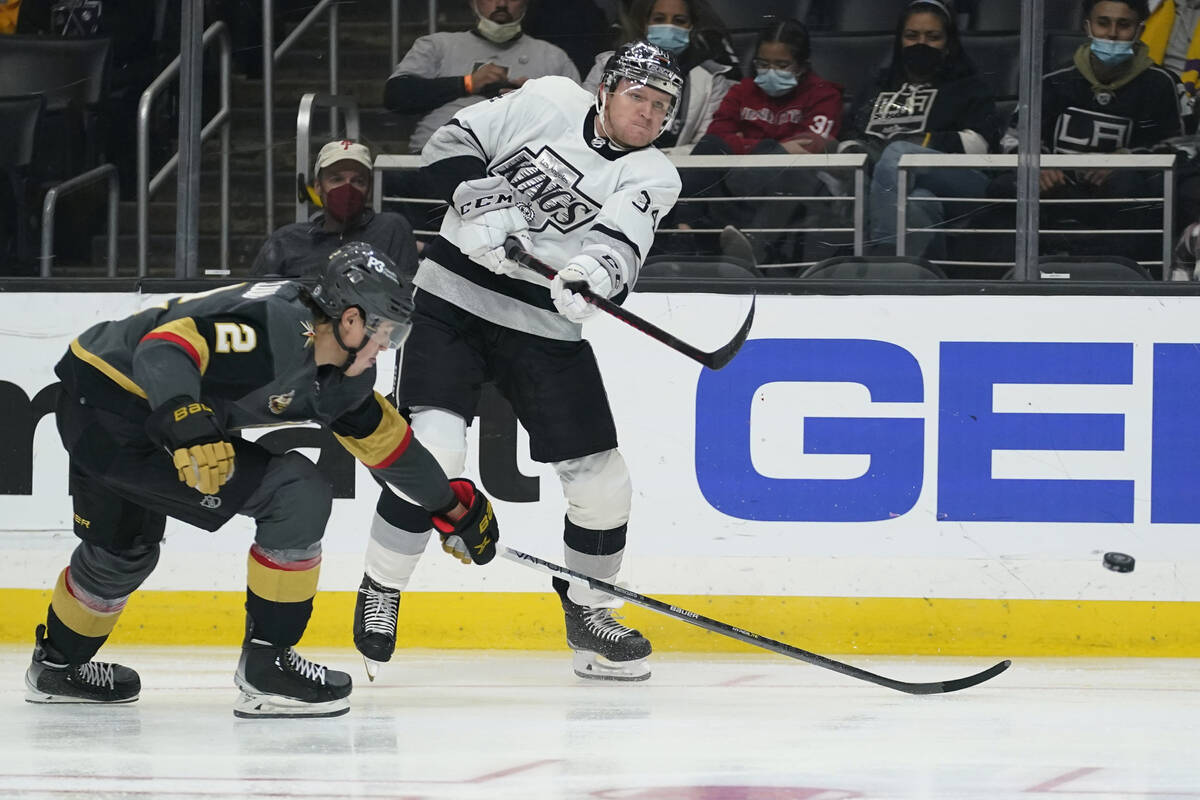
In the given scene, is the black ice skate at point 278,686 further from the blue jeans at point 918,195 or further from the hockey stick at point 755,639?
the blue jeans at point 918,195

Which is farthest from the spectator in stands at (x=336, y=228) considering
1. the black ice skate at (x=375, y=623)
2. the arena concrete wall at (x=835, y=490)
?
the black ice skate at (x=375, y=623)

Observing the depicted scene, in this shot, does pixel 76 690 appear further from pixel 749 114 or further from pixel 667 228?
pixel 749 114

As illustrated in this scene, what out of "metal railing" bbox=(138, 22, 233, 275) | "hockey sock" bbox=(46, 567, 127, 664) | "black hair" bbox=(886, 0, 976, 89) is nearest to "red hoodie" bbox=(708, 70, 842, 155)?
"black hair" bbox=(886, 0, 976, 89)

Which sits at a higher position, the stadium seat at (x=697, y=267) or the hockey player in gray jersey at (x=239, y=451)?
the stadium seat at (x=697, y=267)

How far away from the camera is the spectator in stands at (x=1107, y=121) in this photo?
4219 mm

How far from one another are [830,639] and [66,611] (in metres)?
1.85

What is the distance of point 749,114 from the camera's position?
4.46 meters

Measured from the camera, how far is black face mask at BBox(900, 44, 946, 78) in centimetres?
444

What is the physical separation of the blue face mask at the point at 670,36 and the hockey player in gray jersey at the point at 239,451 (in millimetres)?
1775

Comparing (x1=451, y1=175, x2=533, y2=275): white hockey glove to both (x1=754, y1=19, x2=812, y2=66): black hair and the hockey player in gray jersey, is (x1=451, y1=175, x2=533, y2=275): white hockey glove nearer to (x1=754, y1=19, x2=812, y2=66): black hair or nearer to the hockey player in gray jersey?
the hockey player in gray jersey

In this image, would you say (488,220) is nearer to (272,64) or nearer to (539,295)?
(539,295)

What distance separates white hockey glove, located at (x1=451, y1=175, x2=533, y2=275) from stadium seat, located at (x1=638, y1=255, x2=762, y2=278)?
689 mm

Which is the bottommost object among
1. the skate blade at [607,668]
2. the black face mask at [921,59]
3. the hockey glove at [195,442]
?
the skate blade at [607,668]

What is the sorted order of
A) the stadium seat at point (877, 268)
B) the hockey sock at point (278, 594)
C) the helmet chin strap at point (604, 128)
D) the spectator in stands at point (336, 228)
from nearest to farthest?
the hockey sock at point (278, 594), the helmet chin strap at point (604, 128), the stadium seat at point (877, 268), the spectator in stands at point (336, 228)
